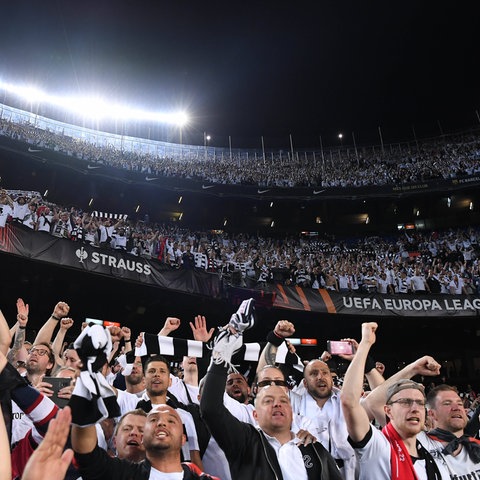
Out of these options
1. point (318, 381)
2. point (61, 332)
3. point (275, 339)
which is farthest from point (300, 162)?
point (318, 381)

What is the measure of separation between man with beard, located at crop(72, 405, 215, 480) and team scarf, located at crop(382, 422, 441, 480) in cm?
138

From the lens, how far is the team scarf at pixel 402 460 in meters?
3.22

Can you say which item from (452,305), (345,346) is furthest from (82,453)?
(452,305)

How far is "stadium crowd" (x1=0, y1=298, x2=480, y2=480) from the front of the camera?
241 centimetres

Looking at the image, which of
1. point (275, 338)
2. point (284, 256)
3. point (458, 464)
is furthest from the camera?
point (284, 256)

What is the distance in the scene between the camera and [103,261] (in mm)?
12711

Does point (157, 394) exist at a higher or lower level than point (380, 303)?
lower

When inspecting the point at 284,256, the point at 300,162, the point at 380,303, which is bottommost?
the point at 380,303

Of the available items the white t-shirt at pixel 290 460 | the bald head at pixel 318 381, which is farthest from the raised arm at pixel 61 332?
the white t-shirt at pixel 290 460

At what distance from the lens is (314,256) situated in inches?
907

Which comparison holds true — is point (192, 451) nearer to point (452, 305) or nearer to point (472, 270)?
point (452, 305)

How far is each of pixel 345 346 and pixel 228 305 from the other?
1118cm

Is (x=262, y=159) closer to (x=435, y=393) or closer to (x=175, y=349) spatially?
(x=175, y=349)

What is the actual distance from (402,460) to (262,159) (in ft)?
102
